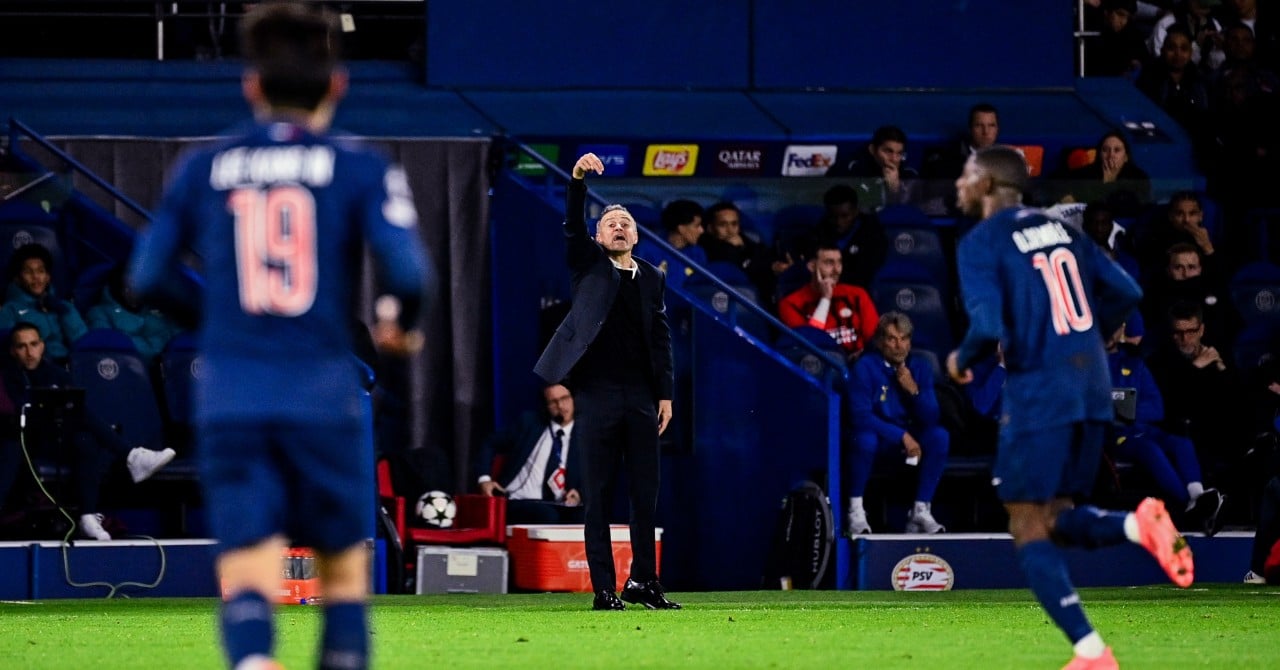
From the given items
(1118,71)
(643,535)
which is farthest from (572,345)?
(1118,71)

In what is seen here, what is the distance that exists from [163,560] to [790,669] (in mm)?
5862

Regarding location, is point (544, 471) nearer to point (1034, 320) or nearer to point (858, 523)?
point (858, 523)

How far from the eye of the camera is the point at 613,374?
934 centimetres

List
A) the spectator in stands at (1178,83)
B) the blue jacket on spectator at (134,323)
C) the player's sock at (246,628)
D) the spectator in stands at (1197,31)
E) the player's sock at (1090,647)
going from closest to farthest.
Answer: the player's sock at (246,628) < the player's sock at (1090,647) < the blue jacket on spectator at (134,323) < the spectator in stands at (1178,83) < the spectator in stands at (1197,31)

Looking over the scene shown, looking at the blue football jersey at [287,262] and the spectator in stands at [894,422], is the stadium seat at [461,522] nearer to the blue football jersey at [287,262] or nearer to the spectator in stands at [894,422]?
the spectator in stands at [894,422]

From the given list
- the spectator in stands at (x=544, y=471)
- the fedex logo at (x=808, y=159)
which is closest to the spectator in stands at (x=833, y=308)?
the spectator in stands at (x=544, y=471)

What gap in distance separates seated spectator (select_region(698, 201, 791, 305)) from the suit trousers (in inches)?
174

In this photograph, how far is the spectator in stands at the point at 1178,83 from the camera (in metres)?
16.1

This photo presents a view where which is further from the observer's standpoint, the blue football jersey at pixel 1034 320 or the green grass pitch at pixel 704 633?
the green grass pitch at pixel 704 633

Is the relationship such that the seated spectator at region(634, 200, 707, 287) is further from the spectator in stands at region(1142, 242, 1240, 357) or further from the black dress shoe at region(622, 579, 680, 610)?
the black dress shoe at region(622, 579, 680, 610)

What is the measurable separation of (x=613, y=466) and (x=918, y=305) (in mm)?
4763

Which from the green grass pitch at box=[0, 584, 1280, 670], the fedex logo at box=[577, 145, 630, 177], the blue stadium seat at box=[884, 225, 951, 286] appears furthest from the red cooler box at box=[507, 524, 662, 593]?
the fedex logo at box=[577, 145, 630, 177]

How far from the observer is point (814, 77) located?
16250 millimetres

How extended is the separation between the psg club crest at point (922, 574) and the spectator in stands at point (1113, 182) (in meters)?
3.40
